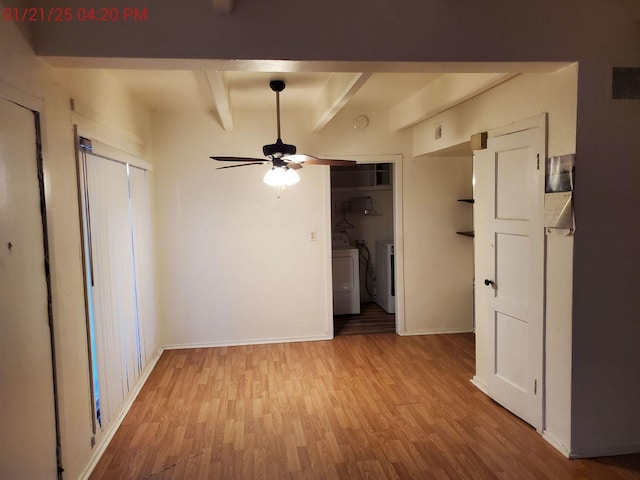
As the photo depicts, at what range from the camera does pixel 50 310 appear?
208cm

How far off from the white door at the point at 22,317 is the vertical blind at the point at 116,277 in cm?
56

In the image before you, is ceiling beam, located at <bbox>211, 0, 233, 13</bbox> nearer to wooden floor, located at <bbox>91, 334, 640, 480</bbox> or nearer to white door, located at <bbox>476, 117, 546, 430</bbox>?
white door, located at <bbox>476, 117, 546, 430</bbox>

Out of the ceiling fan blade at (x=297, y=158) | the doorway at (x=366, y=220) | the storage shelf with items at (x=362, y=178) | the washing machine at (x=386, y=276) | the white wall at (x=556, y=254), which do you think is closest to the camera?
the white wall at (x=556, y=254)

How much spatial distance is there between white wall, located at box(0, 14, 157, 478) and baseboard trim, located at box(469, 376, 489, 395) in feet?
9.35

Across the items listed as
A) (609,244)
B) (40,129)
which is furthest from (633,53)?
(40,129)

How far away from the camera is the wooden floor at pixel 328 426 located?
246cm

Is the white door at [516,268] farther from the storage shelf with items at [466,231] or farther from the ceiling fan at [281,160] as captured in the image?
the storage shelf with items at [466,231]

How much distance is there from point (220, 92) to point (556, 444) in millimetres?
3227

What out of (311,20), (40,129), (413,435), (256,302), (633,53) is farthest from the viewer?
(256,302)

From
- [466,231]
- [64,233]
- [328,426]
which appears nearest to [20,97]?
[64,233]

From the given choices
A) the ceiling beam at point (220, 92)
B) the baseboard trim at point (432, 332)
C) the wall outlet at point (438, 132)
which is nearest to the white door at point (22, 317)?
the ceiling beam at point (220, 92)

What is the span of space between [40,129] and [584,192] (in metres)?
2.89

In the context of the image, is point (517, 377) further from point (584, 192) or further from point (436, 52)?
point (436, 52)
